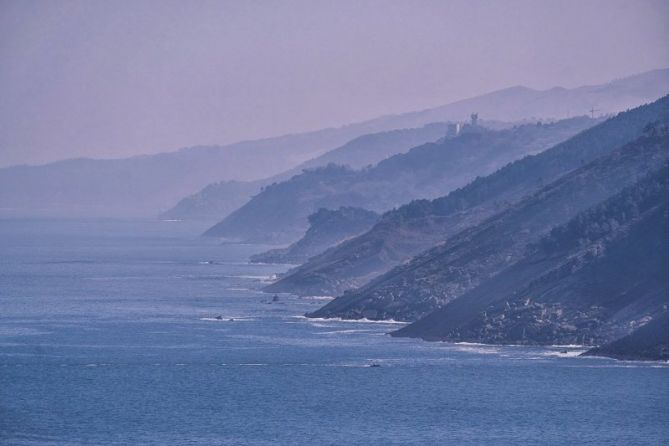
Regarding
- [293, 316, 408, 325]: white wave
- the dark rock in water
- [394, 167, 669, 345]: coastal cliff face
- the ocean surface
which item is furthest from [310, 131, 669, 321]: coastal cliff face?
the dark rock in water

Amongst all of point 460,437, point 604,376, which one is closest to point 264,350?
point 604,376

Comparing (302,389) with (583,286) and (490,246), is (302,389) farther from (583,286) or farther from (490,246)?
(490,246)

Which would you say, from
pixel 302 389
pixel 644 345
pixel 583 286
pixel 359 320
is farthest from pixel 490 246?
pixel 302 389

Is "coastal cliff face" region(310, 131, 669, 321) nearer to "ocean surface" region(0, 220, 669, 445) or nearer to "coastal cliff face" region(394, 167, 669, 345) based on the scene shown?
"coastal cliff face" region(394, 167, 669, 345)

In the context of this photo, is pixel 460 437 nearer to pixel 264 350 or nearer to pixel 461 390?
pixel 461 390

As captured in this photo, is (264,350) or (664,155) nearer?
(264,350)

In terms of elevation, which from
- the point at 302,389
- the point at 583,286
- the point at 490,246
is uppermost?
Result: the point at 490,246

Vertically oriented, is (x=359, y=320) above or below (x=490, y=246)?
below
